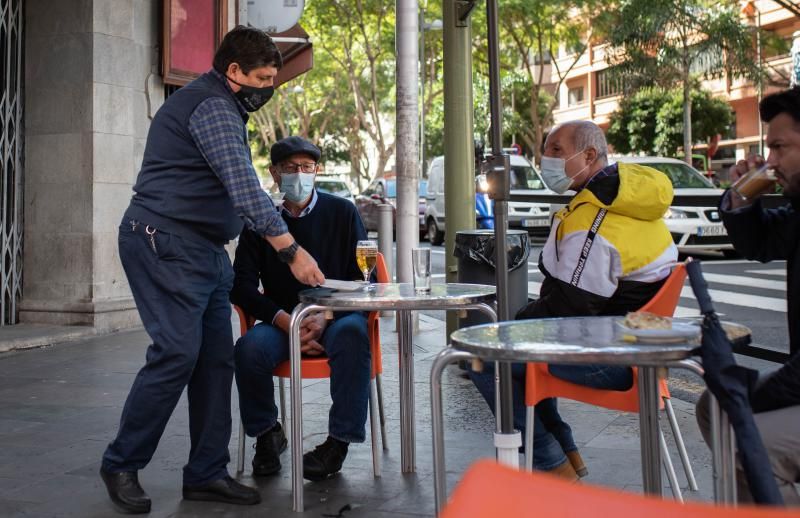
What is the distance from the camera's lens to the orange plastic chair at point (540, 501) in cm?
130

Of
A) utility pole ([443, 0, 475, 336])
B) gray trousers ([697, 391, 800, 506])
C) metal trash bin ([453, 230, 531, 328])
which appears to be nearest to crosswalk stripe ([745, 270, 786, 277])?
utility pole ([443, 0, 475, 336])

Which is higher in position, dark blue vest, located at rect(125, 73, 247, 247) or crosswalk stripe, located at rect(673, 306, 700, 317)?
dark blue vest, located at rect(125, 73, 247, 247)

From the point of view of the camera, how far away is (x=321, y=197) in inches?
196

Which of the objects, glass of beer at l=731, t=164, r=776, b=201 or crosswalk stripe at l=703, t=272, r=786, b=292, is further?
crosswalk stripe at l=703, t=272, r=786, b=292

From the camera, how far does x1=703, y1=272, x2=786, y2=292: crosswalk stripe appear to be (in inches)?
496

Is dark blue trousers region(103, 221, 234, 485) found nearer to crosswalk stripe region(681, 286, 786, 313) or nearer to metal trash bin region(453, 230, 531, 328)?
metal trash bin region(453, 230, 531, 328)

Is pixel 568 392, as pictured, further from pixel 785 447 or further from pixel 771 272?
pixel 771 272

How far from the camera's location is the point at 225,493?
4113mm

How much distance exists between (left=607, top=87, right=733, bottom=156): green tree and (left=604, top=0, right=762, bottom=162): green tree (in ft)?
33.6

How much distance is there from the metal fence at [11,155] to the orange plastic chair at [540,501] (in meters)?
8.18

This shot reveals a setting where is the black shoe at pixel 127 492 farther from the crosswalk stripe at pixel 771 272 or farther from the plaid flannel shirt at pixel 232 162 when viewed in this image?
the crosswalk stripe at pixel 771 272

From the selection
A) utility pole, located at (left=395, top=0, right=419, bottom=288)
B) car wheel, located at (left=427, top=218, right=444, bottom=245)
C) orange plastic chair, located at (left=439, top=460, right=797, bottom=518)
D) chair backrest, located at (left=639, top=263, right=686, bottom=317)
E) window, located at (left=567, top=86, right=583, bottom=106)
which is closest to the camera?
orange plastic chair, located at (left=439, top=460, right=797, bottom=518)

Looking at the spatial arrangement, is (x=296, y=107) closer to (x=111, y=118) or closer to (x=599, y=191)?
(x=111, y=118)

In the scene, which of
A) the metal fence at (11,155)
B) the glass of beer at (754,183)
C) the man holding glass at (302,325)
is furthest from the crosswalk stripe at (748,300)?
the glass of beer at (754,183)
